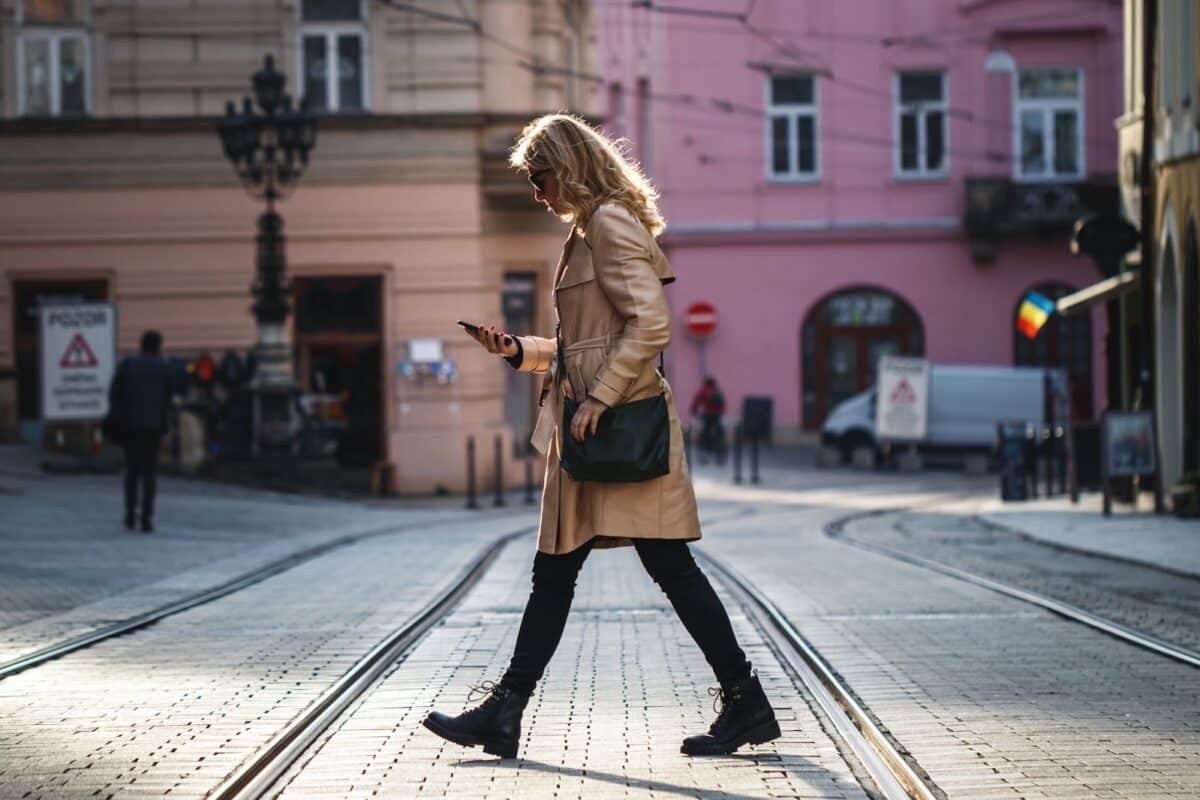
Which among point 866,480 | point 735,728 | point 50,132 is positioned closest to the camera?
point 735,728

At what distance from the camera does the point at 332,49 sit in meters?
28.4

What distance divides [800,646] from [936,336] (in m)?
33.5

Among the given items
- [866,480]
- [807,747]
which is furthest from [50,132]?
[807,747]

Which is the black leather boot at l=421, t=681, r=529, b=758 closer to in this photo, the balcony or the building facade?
the building facade

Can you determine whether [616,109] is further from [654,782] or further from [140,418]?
[654,782]

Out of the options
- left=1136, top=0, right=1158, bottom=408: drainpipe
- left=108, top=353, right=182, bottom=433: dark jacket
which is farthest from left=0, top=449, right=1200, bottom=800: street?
left=1136, top=0, right=1158, bottom=408: drainpipe

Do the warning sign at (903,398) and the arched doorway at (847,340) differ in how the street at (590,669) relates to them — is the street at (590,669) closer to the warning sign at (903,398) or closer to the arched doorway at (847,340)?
the warning sign at (903,398)

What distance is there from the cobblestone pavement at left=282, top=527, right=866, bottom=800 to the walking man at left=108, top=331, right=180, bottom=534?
26.3 feet

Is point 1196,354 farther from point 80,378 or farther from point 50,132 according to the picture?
point 50,132

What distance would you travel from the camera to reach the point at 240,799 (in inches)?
221

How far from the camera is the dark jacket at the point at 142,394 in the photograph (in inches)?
690

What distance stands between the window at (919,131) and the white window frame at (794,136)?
1.62 metres

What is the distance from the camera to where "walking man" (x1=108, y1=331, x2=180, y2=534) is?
1753cm

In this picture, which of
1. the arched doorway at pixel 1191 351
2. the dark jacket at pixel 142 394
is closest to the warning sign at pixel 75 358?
the dark jacket at pixel 142 394
